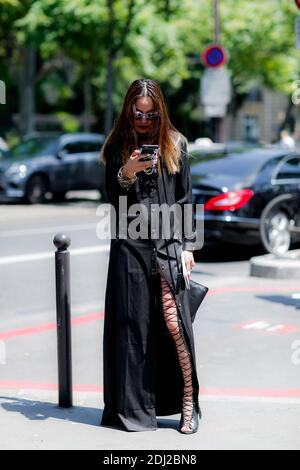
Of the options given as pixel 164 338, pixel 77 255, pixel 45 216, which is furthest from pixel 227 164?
pixel 164 338

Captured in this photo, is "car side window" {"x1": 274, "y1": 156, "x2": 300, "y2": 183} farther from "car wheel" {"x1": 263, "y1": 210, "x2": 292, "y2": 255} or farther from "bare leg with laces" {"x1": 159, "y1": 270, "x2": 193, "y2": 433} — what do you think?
"bare leg with laces" {"x1": 159, "y1": 270, "x2": 193, "y2": 433}

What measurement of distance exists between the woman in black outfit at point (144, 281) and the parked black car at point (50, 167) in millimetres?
16389

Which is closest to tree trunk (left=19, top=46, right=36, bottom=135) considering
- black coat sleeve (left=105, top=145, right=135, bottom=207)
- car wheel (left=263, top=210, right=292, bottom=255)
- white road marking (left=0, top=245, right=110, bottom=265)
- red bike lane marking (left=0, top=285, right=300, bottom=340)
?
white road marking (left=0, top=245, right=110, bottom=265)

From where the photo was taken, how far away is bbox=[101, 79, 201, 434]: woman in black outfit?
4984 millimetres

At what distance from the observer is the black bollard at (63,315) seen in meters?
5.48

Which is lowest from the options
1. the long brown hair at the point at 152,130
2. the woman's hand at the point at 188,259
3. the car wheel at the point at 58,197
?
the car wheel at the point at 58,197

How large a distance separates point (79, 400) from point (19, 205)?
1620 cm

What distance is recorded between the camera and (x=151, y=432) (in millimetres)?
5035

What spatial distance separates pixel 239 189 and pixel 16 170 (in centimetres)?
947

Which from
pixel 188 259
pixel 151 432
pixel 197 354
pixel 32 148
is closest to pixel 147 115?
pixel 188 259

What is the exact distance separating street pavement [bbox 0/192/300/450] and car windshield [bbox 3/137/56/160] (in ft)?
29.5

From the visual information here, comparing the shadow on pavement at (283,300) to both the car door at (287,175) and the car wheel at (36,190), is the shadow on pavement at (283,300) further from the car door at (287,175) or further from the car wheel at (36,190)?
the car wheel at (36,190)

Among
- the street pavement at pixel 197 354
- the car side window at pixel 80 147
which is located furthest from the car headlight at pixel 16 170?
the street pavement at pixel 197 354

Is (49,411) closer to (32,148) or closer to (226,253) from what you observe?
(226,253)
